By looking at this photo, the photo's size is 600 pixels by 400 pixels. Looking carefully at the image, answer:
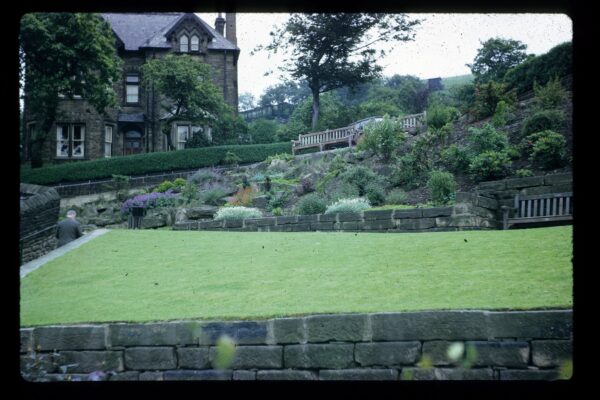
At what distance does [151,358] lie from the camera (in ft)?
15.0

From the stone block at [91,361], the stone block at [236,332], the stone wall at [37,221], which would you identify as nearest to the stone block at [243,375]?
the stone block at [236,332]

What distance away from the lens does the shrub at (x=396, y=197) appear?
10635 mm

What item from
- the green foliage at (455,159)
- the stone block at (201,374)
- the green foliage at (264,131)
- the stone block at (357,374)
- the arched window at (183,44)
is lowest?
the stone block at (201,374)

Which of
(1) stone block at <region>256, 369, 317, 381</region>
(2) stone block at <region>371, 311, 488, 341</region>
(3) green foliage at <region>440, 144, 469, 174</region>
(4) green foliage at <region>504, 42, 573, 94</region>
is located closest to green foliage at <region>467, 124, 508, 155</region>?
(3) green foliage at <region>440, 144, 469, 174</region>

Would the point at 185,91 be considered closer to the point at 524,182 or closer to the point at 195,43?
the point at 195,43

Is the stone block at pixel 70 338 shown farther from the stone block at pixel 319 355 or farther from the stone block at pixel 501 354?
the stone block at pixel 501 354

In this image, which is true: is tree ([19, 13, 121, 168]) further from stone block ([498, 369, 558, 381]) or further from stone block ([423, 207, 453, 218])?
stone block ([498, 369, 558, 381])

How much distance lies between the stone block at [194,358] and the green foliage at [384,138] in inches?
351

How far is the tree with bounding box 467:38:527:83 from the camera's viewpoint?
12.5 meters

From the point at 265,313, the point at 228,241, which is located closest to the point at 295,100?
the point at 228,241

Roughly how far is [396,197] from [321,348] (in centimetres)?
Result: 663

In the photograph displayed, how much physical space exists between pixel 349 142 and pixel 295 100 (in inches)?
82.8

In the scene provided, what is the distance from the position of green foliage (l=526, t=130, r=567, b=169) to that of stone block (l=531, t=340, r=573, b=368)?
633cm
